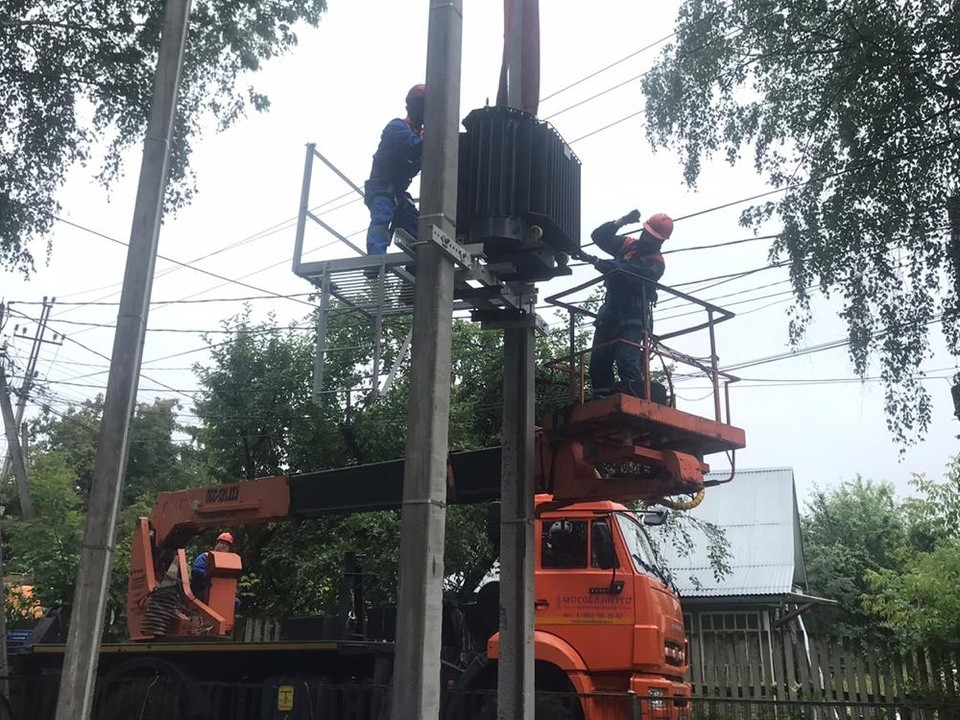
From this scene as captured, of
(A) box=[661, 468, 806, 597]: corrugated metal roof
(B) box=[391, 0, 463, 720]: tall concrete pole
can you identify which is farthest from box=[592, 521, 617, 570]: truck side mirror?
(A) box=[661, 468, 806, 597]: corrugated metal roof

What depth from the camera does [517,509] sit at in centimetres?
659

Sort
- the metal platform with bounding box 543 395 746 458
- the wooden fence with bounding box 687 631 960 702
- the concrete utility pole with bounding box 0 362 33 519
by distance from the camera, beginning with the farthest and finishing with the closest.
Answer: the concrete utility pole with bounding box 0 362 33 519 < the wooden fence with bounding box 687 631 960 702 < the metal platform with bounding box 543 395 746 458

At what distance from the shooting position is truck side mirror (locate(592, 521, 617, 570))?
354 inches

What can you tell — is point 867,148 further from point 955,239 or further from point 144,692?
point 144,692

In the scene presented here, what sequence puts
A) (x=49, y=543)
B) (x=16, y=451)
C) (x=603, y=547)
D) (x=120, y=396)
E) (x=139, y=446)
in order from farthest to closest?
1. (x=139, y=446)
2. (x=49, y=543)
3. (x=16, y=451)
4. (x=603, y=547)
5. (x=120, y=396)

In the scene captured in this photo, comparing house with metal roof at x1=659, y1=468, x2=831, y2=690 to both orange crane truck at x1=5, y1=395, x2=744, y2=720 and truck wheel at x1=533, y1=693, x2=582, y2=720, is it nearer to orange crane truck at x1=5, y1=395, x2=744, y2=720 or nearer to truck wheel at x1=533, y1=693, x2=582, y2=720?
orange crane truck at x1=5, y1=395, x2=744, y2=720

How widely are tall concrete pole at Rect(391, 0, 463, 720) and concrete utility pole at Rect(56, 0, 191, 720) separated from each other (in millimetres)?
2013

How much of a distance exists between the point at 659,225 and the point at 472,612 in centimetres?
500

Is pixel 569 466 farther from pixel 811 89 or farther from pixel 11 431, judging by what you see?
pixel 11 431

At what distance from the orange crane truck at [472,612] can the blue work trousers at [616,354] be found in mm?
440

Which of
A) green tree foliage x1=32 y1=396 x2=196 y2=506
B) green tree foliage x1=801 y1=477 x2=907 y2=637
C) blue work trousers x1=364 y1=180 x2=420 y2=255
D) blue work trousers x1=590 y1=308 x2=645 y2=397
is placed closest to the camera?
blue work trousers x1=364 y1=180 x2=420 y2=255

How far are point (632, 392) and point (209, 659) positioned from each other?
20.4ft

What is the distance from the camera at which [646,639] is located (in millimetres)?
8531

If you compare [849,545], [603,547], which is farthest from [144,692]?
[849,545]
